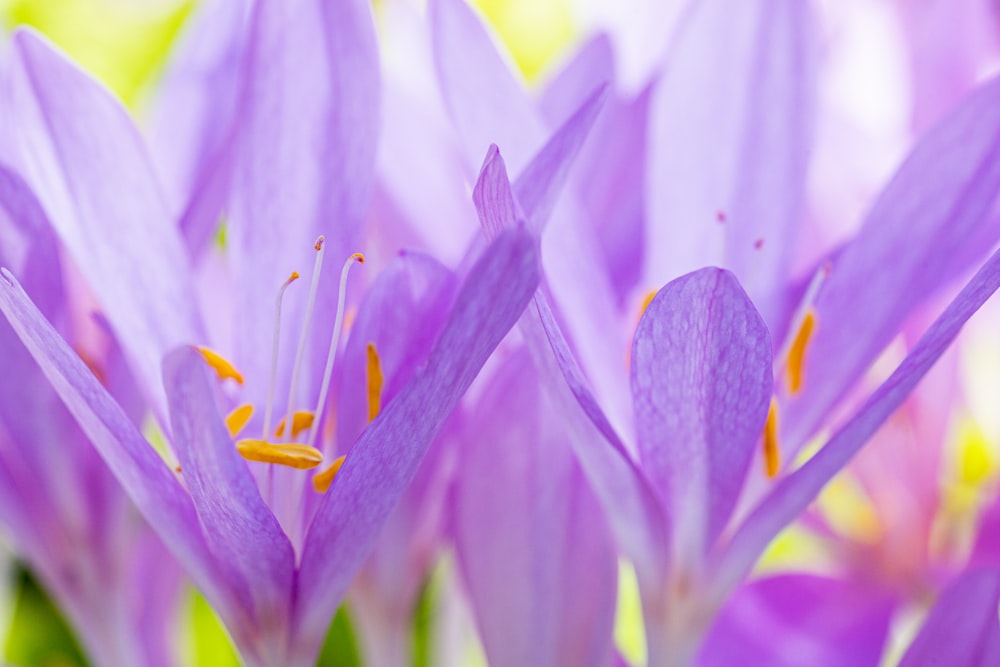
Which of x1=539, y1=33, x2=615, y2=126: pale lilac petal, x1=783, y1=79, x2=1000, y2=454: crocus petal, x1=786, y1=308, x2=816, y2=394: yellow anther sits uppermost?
x1=539, y1=33, x2=615, y2=126: pale lilac petal

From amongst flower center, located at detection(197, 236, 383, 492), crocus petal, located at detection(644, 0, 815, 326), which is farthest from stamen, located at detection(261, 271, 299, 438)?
crocus petal, located at detection(644, 0, 815, 326)

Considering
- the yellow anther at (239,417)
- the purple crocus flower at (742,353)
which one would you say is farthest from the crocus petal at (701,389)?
the yellow anther at (239,417)

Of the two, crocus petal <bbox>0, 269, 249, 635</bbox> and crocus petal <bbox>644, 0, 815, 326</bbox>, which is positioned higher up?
crocus petal <bbox>644, 0, 815, 326</bbox>

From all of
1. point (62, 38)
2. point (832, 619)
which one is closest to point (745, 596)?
point (832, 619)

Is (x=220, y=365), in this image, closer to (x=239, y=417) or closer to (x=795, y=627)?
(x=239, y=417)

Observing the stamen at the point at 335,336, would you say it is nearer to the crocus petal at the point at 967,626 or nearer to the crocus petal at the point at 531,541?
the crocus petal at the point at 531,541

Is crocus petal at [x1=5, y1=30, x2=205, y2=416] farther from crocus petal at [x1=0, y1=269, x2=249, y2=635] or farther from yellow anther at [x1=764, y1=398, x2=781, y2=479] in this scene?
yellow anther at [x1=764, y1=398, x2=781, y2=479]

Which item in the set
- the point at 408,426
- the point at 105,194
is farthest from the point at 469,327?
the point at 105,194
